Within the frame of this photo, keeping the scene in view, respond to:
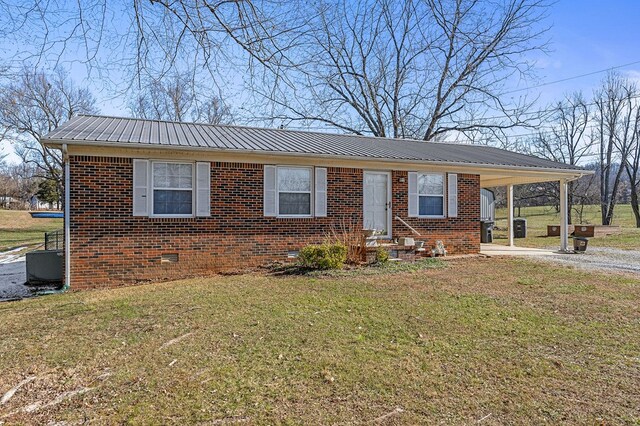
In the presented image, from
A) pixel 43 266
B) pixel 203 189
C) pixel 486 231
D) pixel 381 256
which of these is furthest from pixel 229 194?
pixel 486 231

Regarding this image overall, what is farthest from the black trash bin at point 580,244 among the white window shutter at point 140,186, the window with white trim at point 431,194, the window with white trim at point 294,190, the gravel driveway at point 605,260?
the white window shutter at point 140,186

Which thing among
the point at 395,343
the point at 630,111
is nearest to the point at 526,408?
the point at 395,343

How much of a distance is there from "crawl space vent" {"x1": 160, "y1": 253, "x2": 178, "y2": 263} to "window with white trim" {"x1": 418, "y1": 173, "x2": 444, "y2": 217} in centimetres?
658

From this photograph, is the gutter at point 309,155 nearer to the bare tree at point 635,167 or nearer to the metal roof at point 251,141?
the metal roof at point 251,141

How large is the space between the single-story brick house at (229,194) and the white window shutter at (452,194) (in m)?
0.03

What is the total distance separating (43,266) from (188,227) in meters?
3.50

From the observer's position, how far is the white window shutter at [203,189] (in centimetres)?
914

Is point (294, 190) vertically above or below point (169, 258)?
above

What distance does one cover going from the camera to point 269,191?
32.2ft

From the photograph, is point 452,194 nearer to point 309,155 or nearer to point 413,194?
point 413,194

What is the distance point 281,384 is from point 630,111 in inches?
1318

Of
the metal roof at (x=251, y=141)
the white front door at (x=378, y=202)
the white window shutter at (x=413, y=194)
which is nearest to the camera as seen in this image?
the metal roof at (x=251, y=141)

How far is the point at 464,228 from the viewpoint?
1188cm

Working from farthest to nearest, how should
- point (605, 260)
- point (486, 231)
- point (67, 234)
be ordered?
point (486, 231)
point (605, 260)
point (67, 234)
